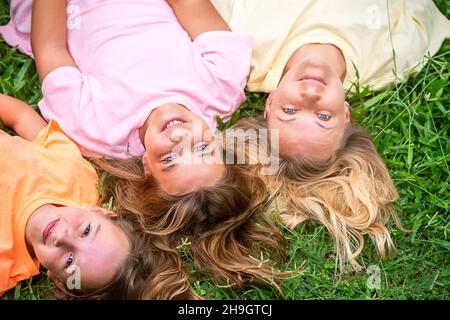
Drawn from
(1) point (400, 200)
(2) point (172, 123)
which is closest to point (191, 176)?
(2) point (172, 123)

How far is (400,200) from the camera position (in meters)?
2.10

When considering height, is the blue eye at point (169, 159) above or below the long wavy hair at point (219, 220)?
above

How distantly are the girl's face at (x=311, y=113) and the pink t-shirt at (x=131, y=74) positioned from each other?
187 millimetres

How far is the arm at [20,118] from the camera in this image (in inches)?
84.5

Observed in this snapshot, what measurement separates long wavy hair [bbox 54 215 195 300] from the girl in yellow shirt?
350 mm

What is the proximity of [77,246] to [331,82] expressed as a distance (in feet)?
2.77

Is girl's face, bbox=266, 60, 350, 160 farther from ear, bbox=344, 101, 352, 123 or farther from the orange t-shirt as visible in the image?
the orange t-shirt

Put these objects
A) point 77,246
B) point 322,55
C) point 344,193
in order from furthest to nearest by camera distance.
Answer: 1. point 322,55
2. point 344,193
3. point 77,246

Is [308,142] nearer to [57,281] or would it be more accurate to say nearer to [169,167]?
[169,167]

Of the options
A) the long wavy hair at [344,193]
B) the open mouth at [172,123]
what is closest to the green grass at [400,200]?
the long wavy hair at [344,193]

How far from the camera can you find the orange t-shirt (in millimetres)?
1952

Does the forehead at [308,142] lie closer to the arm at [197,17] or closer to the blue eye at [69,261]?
the arm at [197,17]

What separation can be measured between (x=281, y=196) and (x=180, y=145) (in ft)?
1.13
